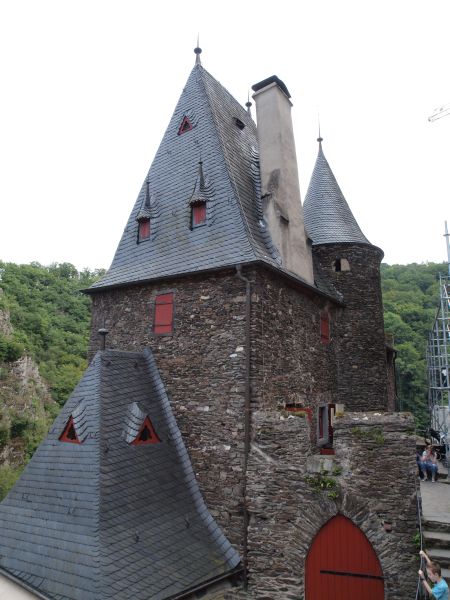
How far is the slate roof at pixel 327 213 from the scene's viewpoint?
12781 millimetres

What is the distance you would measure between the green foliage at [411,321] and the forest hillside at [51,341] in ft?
0.25

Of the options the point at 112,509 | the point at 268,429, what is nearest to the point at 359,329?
the point at 268,429

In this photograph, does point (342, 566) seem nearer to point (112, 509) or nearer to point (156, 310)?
point (112, 509)

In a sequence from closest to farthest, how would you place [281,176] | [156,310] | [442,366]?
[156,310] < [281,176] < [442,366]

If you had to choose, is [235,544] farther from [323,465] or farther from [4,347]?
[4,347]

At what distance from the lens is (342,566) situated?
6797 millimetres

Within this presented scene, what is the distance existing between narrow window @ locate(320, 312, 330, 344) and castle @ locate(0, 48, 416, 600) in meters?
0.09

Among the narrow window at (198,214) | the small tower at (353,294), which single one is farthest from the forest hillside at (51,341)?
the narrow window at (198,214)

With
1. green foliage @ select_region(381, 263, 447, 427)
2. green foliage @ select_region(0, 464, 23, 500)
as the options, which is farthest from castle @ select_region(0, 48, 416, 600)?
green foliage @ select_region(381, 263, 447, 427)

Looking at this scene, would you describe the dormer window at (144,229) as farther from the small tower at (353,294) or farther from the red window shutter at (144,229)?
the small tower at (353,294)

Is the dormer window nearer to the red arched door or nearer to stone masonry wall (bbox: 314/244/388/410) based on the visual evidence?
stone masonry wall (bbox: 314/244/388/410)

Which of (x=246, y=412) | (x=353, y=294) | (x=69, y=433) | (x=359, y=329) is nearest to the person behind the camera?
(x=246, y=412)

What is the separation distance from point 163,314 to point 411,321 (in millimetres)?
35767

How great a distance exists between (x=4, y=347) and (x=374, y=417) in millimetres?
25858
